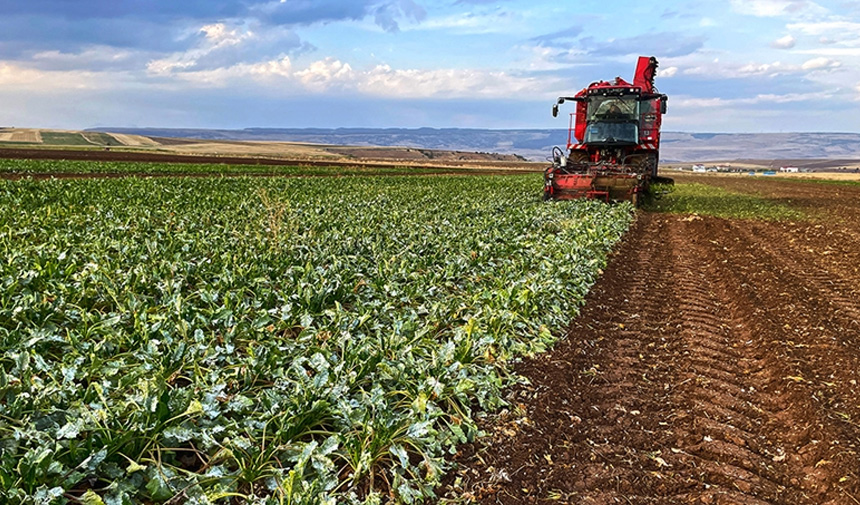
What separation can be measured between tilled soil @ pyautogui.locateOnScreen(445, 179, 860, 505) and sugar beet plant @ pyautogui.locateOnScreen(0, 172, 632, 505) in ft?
1.26

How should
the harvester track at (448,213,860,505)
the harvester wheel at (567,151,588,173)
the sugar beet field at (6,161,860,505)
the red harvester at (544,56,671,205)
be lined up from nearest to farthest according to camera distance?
the sugar beet field at (6,161,860,505), the harvester track at (448,213,860,505), the red harvester at (544,56,671,205), the harvester wheel at (567,151,588,173)

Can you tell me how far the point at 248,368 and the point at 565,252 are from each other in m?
5.86

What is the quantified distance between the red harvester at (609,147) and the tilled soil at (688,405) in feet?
29.9

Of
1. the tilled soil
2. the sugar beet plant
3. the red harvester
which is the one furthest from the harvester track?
the red harvester

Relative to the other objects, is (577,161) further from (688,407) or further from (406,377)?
(406,377)

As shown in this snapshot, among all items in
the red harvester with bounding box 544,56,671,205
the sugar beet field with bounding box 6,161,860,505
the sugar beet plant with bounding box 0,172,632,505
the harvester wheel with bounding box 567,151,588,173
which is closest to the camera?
the sugar beet plant with bounding box 0,172,632,505

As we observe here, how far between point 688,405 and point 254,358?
322cm

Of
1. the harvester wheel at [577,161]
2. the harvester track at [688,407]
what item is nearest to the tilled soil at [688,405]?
the harvester track at [688,407]

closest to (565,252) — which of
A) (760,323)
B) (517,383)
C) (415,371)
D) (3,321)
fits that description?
(760,323)

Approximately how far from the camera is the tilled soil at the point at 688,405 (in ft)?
11.5

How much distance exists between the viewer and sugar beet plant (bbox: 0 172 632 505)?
9.89ft

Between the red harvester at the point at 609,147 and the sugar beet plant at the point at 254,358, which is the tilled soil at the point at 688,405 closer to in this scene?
the sugar beet plant at the point at 254,358

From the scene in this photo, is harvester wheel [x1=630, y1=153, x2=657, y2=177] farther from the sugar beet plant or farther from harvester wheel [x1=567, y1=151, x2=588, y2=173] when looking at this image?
the sugar beet plant

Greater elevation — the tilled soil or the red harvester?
the red harvester
